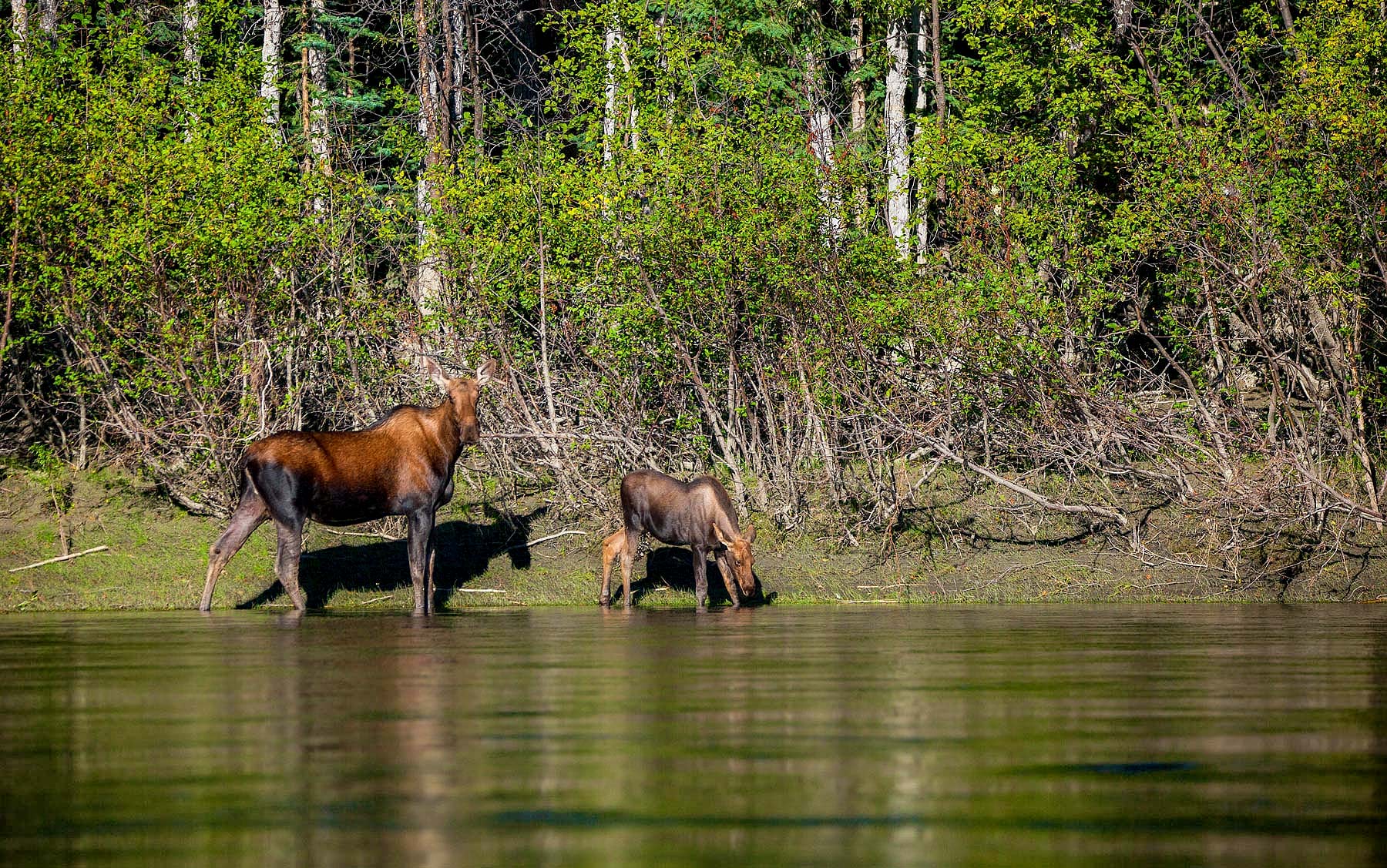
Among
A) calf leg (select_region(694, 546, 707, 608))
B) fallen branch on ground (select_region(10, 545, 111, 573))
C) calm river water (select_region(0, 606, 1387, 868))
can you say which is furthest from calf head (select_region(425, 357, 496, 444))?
calm river water (select_region(0, 606, 1387, 868))

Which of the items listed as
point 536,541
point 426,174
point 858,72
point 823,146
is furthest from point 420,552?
point 858,72

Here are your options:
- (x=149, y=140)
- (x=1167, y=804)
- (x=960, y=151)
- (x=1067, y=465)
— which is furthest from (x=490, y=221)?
(x=1167, y=804)

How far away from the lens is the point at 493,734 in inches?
307

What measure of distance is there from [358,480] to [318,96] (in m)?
11.2

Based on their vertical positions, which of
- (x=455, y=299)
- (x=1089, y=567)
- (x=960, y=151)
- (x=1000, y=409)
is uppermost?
(x=960, y=151)

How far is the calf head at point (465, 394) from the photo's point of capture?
20.1 metres

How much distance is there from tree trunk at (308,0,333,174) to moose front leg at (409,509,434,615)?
6.50m

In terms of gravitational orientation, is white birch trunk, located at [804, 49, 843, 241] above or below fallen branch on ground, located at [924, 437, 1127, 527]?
above

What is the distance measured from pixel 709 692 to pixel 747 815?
399 cm

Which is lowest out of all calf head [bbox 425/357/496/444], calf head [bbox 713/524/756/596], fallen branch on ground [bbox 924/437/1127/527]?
calf head [bbox 713/524/756/596]

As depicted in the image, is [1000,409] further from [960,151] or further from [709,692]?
[709,692]

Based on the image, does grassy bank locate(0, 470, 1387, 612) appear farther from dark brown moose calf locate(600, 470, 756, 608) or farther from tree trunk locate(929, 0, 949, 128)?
tree trunk locate(929, 0, 949, 128)

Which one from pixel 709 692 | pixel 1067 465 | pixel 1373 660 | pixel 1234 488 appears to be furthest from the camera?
pixel 1067 465

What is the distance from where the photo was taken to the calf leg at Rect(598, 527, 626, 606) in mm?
20250
